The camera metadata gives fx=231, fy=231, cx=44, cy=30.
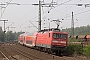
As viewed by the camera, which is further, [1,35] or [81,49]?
[1,35]

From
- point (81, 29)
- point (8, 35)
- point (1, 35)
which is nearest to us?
point (1, 35)

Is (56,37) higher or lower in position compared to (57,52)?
higher

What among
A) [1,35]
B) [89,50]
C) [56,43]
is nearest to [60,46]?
[56,43]

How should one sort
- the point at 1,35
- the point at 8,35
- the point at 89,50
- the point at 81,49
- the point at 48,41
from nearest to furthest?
the point at 89,50, the point at 81,49, the point at 48,41, the point at 1,35, the point at 8,35

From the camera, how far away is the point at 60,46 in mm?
29922

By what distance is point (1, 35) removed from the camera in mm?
117625

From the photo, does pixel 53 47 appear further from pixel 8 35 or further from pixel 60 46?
pixel 8 35

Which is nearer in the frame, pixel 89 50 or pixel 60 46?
pixel 89 50

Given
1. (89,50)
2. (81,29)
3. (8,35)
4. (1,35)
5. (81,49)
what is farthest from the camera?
(81,29)

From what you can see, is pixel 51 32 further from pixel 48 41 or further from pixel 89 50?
pixel 89 50

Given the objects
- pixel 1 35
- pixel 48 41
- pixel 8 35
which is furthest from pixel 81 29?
pixel 48 41

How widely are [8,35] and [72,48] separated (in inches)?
4651

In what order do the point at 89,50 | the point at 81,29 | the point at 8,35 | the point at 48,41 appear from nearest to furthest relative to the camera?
1. the point at 89,50
2. the point at 48,41
3. the point at 8,35
4. the point at 81,29

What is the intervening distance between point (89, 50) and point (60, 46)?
5.56 metres
